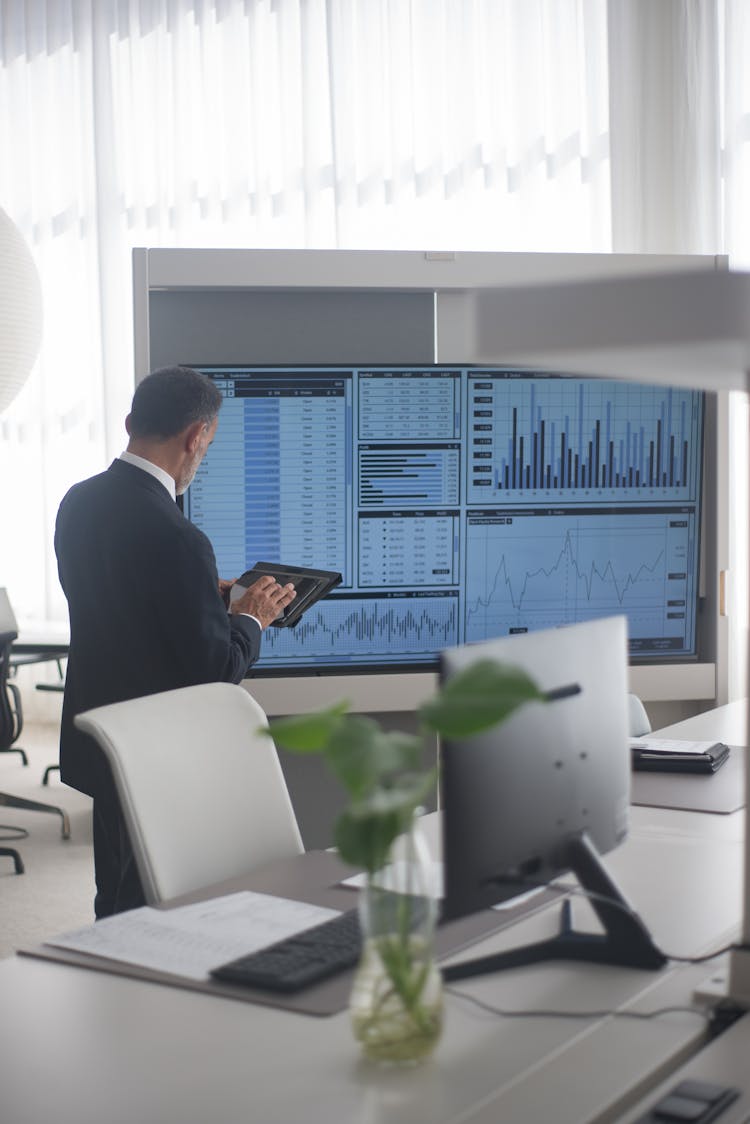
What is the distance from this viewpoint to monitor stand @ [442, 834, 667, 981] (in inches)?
61.4

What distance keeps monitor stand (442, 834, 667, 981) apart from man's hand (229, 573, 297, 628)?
159cm

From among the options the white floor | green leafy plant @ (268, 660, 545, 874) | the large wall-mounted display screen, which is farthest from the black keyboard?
the large wall-mounted display screen

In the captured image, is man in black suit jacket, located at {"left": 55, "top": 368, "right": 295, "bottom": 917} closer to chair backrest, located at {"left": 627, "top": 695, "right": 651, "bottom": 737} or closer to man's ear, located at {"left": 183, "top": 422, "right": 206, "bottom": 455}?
man's ear, located at {"left": 183, "top": 422, "right": 206, "bottom": 455}

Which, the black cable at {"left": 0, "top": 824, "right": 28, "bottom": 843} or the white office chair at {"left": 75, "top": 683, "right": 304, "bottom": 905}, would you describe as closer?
the white office chair at {"left": 75, "top": 683, "right": 304, "bottom": 905}

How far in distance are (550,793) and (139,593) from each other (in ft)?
5.03

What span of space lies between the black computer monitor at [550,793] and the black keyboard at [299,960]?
0.48 ft

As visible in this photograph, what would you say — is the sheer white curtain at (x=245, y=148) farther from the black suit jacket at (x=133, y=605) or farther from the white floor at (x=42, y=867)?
the black suit jacket at (x=133, y=605)

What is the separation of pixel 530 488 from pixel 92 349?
3383 millimetres

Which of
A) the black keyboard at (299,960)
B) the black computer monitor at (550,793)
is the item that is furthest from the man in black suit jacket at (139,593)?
the black computer monitor at (550,793)

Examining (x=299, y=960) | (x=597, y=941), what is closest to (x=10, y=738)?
(x=299, y=960)

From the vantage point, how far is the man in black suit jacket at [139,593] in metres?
2.80

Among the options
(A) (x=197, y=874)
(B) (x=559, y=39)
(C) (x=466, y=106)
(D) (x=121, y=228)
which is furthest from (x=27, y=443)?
(A) (x=197, y=874)

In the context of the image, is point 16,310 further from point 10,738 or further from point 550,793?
point 550,793

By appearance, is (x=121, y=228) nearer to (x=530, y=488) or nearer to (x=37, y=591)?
(x=37, y=591)
